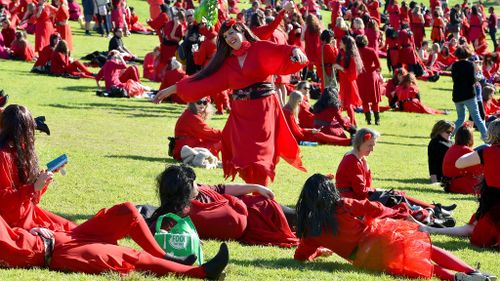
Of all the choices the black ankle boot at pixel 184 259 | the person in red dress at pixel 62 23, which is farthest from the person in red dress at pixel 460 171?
the person in red dress at pixel 62 23

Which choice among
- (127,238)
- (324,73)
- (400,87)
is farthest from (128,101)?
(127,238)

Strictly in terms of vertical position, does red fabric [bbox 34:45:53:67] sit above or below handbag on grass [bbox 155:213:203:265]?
above

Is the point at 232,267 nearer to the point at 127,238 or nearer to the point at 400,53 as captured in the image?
the point at 127,238

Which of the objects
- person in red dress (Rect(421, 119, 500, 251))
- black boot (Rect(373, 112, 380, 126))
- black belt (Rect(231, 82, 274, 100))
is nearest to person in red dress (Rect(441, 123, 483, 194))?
person in red dress (Rect(421, 119, 500, 251))

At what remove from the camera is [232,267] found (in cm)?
690

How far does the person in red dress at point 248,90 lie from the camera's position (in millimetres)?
8758

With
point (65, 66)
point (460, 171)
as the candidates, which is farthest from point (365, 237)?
point (65, 66)

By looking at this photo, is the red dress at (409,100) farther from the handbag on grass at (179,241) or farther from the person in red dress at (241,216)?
the handbag on grass at (179,241)

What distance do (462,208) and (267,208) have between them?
3.32 meters

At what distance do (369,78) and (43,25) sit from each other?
10.4 meters

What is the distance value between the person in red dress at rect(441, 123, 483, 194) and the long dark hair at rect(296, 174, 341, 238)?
4.49 m

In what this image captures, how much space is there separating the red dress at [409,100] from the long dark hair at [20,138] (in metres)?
14.5

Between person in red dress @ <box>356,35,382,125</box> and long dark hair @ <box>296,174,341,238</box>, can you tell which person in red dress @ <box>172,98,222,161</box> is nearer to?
long dark hair @ <box>296,174,341,238</box>

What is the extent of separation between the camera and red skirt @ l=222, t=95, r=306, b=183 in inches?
345
